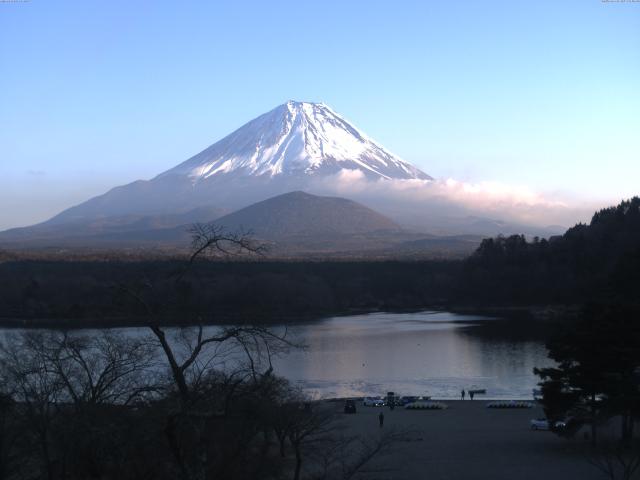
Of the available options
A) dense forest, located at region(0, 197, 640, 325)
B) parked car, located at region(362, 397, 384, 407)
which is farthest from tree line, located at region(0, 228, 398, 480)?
dense forest, located at region(0, 197, 640, 325)

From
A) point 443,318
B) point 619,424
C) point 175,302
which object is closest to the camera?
point 175,302

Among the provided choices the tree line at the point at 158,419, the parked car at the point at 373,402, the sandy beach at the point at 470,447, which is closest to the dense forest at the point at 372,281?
the parked car at the point at 373,402

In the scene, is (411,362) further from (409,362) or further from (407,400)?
(407,400)

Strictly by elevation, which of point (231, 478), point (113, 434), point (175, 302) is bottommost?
point (231, 478)

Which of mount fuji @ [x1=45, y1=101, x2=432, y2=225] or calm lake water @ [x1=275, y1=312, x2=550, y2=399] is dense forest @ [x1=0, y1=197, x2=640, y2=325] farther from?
mount fuji @ [x1=45, y1=101, x2=432, y2=225]

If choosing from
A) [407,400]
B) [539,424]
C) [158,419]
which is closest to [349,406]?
[407,400]

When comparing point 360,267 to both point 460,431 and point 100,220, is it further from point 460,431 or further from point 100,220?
point 100,220

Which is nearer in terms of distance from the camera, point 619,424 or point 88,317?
point 619,424

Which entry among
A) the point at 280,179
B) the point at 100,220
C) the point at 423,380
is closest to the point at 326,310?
the point at 423,380
